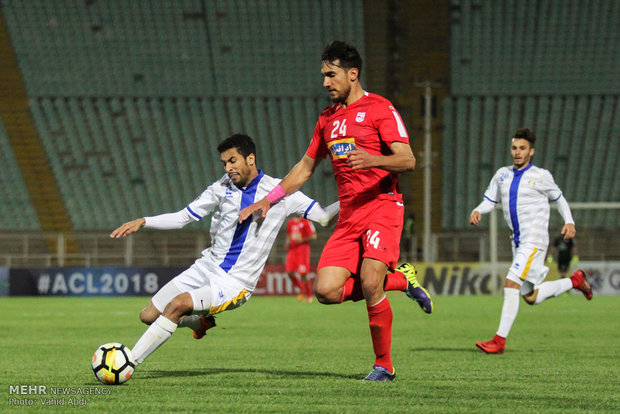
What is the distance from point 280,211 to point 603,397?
264 cm

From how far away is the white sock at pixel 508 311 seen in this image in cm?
886

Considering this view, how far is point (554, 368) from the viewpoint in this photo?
725 cm

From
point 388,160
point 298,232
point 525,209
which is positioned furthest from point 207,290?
point 298,232

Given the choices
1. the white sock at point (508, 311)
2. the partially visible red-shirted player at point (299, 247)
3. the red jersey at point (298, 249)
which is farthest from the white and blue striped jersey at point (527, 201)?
the red jersey at point (298, 249)

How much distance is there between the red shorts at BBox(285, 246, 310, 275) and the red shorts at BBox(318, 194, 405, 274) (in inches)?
554

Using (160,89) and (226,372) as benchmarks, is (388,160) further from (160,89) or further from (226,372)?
(160,89)

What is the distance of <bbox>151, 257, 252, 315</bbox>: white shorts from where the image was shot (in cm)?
652

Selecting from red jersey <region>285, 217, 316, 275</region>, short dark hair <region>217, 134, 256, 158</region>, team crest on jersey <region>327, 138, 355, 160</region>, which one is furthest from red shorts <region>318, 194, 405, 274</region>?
red jersey <region>285, 217, 316, 275</region>

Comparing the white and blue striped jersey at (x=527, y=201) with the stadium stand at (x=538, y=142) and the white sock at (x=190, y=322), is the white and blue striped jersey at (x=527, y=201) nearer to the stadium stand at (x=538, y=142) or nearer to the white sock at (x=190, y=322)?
the white sock at (x=190, y=322)

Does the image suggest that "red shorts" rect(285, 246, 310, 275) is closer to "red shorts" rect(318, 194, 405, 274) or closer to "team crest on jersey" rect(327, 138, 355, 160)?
"red shorts" rect(318, 194, 405, 274)

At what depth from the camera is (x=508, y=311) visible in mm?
9094

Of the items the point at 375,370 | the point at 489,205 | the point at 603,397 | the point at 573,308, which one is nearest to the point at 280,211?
the point at 375,370

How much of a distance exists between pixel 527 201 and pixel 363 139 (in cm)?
368
